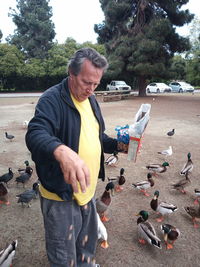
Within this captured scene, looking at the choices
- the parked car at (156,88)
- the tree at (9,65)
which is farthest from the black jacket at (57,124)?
the tree at (9,65)

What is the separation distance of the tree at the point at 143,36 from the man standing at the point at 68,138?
63.8ft

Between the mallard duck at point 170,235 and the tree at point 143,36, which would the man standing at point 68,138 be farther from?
the tree at point 143,36

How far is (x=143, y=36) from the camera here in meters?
21.0

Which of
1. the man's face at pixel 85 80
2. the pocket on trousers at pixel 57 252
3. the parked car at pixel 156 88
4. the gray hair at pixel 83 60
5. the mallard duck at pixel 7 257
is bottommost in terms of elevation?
the mallard duck at pixel 7 257

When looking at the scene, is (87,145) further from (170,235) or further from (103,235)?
(170,235)

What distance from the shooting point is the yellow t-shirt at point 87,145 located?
5.90ft

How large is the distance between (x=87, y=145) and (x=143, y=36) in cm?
2176

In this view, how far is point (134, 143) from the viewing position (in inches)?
80.6

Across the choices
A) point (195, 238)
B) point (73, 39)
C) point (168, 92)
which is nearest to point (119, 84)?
point (168, 92)

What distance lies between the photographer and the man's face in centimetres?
166

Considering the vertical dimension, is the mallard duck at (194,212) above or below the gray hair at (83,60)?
below

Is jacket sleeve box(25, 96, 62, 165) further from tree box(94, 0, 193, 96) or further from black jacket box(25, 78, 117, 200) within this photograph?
tree box(94, 0, 193, 96)

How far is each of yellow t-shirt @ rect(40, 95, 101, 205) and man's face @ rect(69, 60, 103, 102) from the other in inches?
3.2

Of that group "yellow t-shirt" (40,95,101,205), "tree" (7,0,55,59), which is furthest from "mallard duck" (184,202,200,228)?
"tree" (7,0,55,59)
